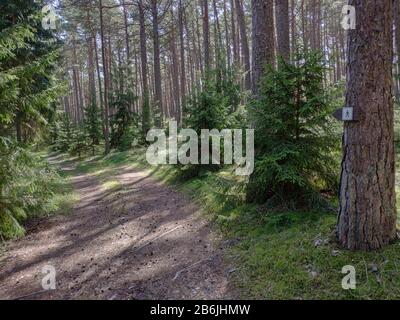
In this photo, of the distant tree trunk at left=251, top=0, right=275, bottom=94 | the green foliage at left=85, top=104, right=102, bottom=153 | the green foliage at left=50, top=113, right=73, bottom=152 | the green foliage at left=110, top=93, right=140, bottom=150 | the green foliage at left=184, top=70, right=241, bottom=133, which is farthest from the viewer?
the green foliage at left=50, top=113, right=73, bottom=152

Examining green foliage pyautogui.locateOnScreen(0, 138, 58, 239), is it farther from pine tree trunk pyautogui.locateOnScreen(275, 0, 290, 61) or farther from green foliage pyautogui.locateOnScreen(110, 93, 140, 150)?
green foliage pyautogui.locateOnScreen(110, 93, 140, 150)

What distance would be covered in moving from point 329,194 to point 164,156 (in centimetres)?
852

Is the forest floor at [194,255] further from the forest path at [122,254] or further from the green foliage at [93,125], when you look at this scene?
the green foliage at [93,125]

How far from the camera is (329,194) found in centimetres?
580

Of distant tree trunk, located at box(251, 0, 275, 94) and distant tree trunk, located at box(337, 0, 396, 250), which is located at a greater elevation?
distant tree trunk, located at box(251, 0, 275, 94)

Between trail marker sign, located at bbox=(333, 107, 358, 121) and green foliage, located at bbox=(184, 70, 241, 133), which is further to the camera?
green foliage, located at bbox=(184, 70, 241, 133)

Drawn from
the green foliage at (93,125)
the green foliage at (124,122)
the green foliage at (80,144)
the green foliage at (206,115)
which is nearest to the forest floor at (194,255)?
the green foliage at (206,115)

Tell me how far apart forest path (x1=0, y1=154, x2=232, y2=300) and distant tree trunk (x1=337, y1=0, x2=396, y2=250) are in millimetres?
1858

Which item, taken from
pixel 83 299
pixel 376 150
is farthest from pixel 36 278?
pixel 376 150

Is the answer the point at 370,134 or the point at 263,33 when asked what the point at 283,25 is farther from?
the point at 370,134

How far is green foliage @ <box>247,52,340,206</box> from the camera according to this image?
532 centimetres

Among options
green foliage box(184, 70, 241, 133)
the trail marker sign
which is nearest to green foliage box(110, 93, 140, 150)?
green foliage box(184, 70, 241, 133)

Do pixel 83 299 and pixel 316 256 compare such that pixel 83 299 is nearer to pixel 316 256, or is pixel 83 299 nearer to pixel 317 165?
pixel 316 256

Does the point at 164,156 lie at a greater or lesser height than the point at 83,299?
greater
